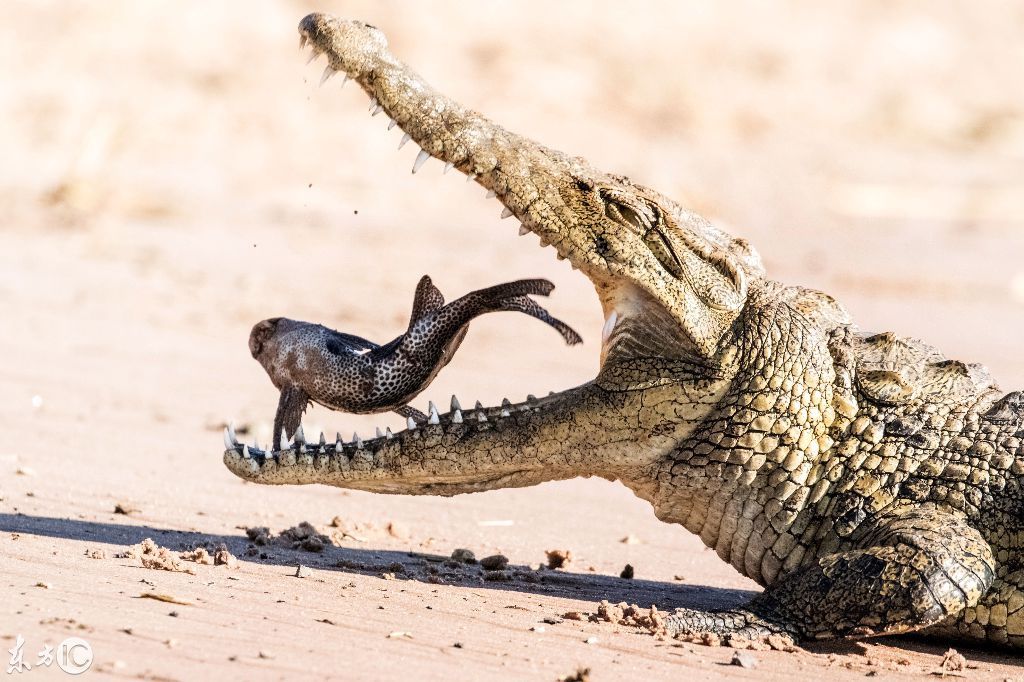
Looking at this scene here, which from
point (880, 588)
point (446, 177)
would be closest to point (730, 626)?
point (880, 588)

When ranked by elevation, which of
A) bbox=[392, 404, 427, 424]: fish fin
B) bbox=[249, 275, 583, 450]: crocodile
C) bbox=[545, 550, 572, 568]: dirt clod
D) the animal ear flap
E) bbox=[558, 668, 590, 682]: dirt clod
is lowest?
bbox=[558, 668, 590, 682]: dirt clod

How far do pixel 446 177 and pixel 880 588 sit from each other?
21087 mm

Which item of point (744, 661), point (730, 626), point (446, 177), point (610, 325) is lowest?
point (744, 661)

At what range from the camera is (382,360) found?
19.3 ft

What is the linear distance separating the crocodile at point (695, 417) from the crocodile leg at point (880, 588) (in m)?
0.04

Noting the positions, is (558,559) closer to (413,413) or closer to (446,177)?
(413,413)

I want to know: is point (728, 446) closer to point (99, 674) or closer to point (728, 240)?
point (728, 240)

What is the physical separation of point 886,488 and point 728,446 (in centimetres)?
61

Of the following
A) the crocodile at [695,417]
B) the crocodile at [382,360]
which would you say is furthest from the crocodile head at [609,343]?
the crocodile at [382,360]

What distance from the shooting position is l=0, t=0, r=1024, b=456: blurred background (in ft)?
40.5

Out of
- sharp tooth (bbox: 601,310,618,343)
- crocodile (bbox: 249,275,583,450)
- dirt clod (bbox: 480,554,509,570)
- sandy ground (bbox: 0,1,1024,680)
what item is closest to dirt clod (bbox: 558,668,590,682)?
sandy ground (bbox: 0,1,1024,680)

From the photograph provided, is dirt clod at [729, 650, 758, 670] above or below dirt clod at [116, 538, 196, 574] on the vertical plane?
below

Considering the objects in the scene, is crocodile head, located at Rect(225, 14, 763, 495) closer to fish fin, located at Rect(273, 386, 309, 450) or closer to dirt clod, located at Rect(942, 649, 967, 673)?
fish fin, located at Rect(273, 386, 309, 450)

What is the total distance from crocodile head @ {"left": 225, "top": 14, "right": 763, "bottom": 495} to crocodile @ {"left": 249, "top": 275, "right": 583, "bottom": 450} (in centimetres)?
56
